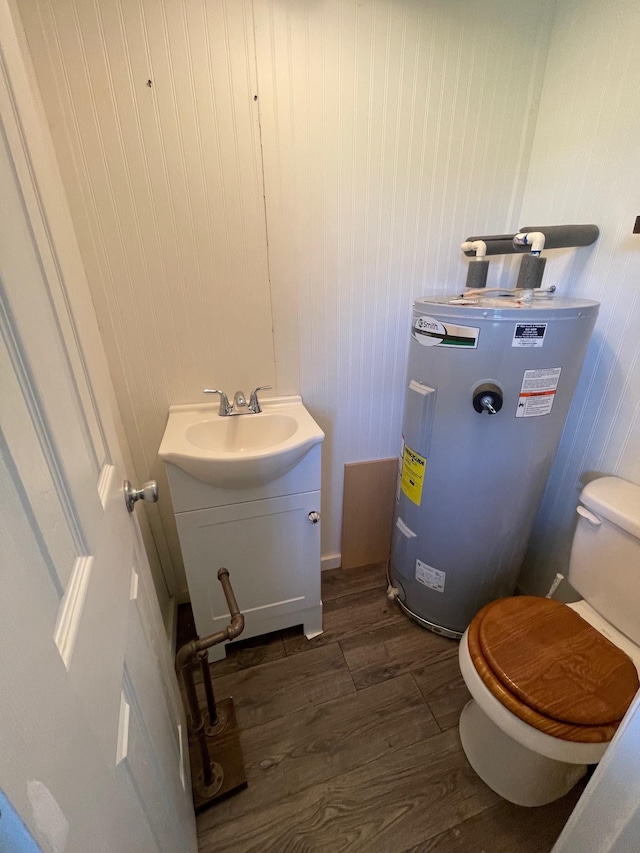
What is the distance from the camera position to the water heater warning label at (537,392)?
996mm

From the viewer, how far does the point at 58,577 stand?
1.23 feet

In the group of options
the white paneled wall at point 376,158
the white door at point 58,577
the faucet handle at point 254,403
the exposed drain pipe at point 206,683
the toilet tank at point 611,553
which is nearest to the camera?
the white door at point 58,577

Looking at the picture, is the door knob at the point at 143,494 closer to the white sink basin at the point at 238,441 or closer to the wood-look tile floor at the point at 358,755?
the white sink basin at the point at 238,441

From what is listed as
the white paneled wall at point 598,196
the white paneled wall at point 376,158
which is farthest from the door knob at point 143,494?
the white paneled wall at point 598,196

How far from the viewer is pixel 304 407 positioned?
138cm

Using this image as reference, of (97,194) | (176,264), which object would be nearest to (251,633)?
(176,264)

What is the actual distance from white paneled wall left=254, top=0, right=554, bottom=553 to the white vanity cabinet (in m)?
0.41

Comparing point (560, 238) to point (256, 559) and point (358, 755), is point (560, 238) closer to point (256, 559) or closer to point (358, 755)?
point (256, 559)

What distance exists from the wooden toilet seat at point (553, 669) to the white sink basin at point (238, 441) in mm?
699

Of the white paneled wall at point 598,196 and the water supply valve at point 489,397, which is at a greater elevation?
the white paneled wall at point 598,196

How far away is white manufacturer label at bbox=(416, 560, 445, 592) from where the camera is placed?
1.33 metres

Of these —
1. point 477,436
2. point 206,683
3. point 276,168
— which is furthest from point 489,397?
point 206,683

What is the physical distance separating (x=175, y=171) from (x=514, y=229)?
1.17 m

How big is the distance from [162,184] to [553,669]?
162 cm
